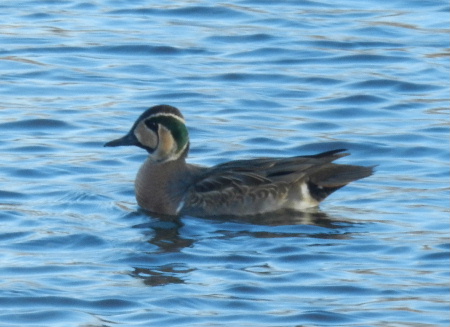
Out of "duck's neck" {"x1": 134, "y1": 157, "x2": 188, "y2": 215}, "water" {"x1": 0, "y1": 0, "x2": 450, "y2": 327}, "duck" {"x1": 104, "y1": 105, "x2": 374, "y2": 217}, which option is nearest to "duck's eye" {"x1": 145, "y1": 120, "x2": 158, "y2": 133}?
"duck" {"x1": 104, "y1": 105, "x2": 374, "y2": 217}

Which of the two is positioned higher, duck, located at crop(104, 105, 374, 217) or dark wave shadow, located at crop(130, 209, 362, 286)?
duck, located at crop(104, 105, 374, 217)

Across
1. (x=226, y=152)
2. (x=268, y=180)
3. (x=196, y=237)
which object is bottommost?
(x=196, y=237)

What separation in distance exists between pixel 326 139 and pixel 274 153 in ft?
2.24

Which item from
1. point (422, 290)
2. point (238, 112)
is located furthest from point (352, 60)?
point (422, 290)

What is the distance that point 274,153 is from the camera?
15.2 meters

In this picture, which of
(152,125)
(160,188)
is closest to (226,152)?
(152,125)

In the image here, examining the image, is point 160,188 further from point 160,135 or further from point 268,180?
point 268,180

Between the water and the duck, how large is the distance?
0.23 metres

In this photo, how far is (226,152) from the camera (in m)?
15.1

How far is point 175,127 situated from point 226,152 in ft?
5.55

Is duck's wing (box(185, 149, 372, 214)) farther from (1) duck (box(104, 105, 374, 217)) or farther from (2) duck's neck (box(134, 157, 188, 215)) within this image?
(2) duck's neck (box(134, 157, 188, 215))

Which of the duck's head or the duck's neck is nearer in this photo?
the duck's neck

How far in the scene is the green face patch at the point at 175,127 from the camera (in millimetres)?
13445

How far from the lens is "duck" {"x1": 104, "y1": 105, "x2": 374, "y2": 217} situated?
43.4ft
